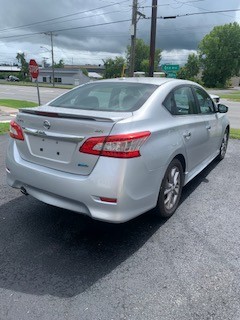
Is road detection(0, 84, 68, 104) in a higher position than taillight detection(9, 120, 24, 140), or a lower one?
lower

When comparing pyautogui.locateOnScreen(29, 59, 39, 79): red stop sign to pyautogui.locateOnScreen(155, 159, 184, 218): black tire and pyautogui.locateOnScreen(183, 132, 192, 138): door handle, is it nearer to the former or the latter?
pyautogui.locateOnScreen(183, 132, 192, 138): door handle

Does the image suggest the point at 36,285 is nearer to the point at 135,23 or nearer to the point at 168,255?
the point at 168,255

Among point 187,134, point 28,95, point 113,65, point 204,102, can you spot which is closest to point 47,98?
point 28,95

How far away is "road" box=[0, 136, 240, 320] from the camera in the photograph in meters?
2.27

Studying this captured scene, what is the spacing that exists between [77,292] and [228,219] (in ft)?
7.01

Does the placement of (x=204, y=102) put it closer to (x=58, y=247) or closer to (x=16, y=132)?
(x=16, y=132)

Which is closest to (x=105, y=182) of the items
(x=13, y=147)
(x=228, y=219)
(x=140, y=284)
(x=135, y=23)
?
(x=140, y=284)

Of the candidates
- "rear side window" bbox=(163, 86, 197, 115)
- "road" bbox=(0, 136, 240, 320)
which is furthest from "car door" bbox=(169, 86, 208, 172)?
"road" bbox=(0, 136, 240, 320)

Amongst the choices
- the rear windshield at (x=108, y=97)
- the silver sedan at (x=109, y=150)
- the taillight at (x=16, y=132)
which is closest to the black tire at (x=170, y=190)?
the silver sedan at (x=109, y=150)

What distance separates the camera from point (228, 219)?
371cm

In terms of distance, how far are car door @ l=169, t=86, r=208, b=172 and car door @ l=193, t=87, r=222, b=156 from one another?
0.17 m

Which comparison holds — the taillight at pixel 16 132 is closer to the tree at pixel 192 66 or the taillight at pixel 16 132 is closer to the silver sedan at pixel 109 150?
the silver sedan at pixel 109 150

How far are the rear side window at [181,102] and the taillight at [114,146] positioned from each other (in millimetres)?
970

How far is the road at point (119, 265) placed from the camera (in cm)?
227
